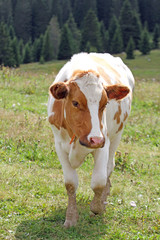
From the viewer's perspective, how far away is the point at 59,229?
5.16 m

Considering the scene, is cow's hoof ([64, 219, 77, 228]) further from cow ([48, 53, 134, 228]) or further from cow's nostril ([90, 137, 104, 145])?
cow's nostril ([90, 137, 104, 145])

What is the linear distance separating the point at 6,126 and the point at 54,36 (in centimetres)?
7387

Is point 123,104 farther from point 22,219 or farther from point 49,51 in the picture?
point 49,51

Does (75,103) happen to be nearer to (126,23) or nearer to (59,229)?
(59,229)

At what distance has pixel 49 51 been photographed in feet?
233

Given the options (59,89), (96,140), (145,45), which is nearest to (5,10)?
(145,45)

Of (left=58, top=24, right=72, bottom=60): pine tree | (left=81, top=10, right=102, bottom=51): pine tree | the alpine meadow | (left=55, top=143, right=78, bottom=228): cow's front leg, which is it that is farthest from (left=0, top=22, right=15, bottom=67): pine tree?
(left=55, top=143, right=78, bottom=228): cow's front leg

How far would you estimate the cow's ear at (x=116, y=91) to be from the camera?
4.86m

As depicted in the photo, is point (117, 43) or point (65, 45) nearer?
point (65, 45)

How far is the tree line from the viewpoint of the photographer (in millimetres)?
68375

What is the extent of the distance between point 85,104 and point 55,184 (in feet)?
8.35

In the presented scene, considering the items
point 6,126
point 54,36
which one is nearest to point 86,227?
point 6,126

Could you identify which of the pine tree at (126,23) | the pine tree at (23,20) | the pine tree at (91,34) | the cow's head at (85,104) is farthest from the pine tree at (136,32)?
the cow's head at (85,104)

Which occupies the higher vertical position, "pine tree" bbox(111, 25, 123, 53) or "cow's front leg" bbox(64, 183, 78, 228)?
"cow's front leg" bbox(64, 183, 78, 228)
